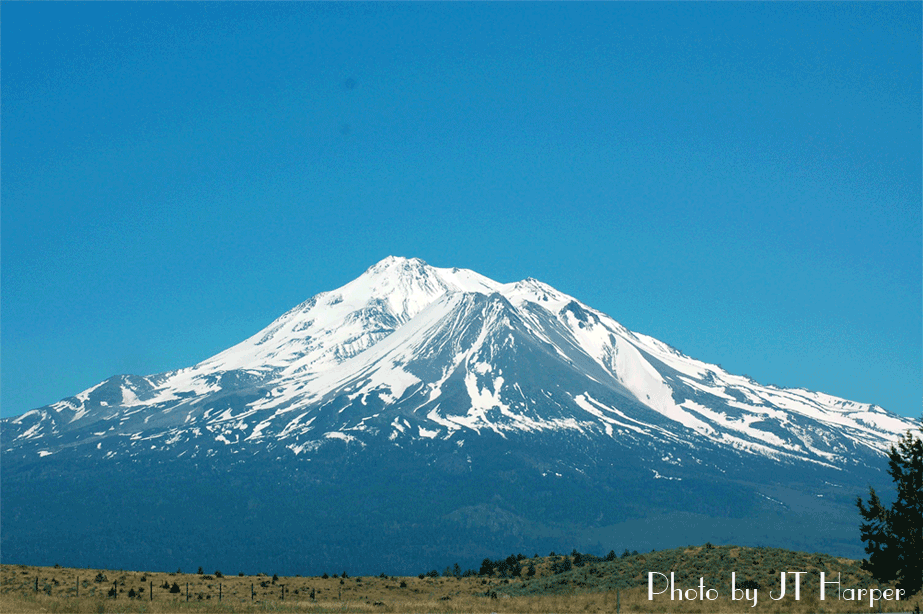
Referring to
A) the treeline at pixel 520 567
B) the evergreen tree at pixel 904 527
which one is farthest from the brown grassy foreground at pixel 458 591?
the evergreen tree at pixel 904 527

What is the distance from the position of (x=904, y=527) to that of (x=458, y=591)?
→ 34817 mm

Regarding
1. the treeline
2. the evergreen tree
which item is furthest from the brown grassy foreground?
the evergreen tree

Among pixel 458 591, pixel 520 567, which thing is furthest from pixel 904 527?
pixel 520 567

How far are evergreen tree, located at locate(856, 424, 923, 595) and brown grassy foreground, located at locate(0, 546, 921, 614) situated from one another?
1060 cm

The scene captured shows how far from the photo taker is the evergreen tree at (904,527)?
145 ft

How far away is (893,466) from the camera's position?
44.1 m

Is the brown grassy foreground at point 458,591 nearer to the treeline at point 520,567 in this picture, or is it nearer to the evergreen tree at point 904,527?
the treeline at point 520,567

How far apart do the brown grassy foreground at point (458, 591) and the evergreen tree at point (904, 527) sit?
34.8 ft

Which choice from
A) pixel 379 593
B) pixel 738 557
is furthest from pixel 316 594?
pixel 738 557

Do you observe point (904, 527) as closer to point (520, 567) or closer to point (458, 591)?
point (458, 591)

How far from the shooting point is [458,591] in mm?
71188

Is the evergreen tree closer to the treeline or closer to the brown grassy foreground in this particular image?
the brown grassy foreground

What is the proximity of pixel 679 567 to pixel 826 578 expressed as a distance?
968 cm

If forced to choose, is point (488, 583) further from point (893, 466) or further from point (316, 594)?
point (893, 466)
